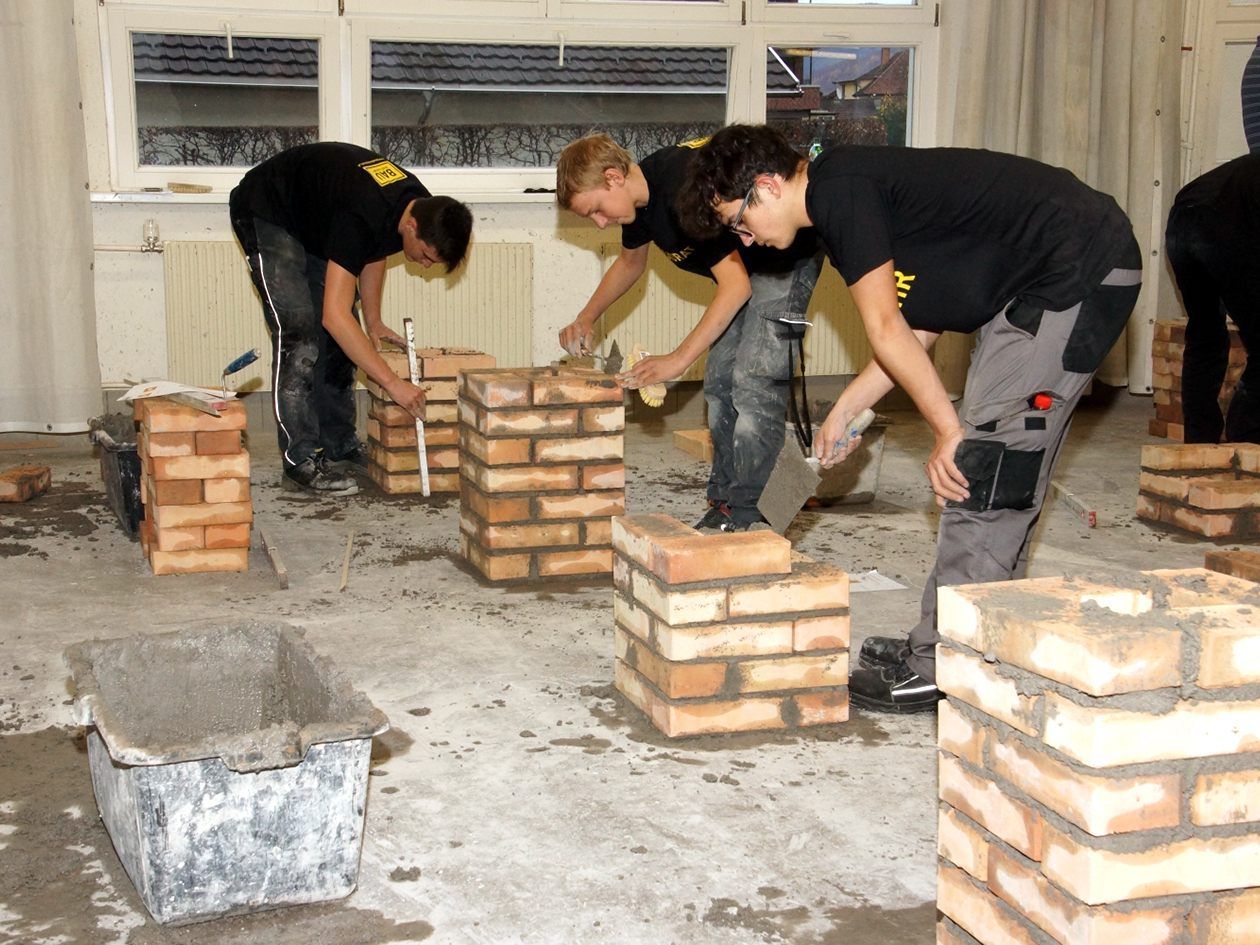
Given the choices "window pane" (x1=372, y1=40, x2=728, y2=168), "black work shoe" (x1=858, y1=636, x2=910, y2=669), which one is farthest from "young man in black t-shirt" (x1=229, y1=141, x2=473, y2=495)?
"black work shoe" (x1=858, y1=636, x2=910, y2=669)

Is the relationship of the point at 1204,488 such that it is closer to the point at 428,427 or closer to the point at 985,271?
the point at 985,271

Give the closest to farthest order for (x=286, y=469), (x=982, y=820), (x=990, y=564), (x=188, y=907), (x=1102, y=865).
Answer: (x=1102, y=865), (x=982, y=820), (x=188, y=907), (x=990, y=564), (x=286, y=469)

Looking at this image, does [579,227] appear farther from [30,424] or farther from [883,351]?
[883,351]

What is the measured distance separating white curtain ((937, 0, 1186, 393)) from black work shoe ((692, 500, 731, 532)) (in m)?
3.23

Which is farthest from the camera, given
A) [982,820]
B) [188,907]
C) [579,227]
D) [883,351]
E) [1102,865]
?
[579,227]

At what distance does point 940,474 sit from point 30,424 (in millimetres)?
4621

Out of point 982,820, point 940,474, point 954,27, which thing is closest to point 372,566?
point 940,474

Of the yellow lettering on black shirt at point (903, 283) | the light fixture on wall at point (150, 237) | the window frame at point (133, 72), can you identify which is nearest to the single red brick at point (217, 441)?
the yellow lettering on black shirt at point (903, 283)

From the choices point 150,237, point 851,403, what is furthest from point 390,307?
point 851,403

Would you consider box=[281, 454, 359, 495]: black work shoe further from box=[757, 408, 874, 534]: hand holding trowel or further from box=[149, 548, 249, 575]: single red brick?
box=[757, 408, 874, 534]: hand holding trowel

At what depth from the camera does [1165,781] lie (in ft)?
5.47

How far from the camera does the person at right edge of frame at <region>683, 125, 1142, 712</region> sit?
2.61 m

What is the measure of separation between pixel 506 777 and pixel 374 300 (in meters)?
2.98

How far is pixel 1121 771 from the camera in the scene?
5.41ft
